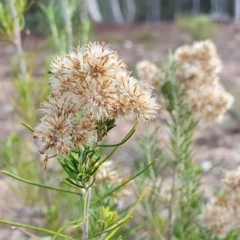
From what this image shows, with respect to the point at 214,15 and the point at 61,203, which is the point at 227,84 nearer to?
the point at 61,203

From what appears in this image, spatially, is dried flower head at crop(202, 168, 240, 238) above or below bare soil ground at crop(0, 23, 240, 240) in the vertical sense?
above

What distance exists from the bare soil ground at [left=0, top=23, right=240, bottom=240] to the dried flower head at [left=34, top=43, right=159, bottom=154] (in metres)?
0.75

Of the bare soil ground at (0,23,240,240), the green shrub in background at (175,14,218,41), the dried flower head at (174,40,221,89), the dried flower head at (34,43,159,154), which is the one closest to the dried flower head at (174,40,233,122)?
the dried flower head at (174,40,221,89)

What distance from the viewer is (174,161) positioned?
145cm

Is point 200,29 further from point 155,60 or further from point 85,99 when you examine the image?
point 85,99

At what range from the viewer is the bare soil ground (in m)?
2.65

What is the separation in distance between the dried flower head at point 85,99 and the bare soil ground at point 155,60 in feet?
2.44

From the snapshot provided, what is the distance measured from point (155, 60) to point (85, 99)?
5379 millimetres

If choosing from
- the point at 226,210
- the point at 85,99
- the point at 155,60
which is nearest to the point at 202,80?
the point at 226,210

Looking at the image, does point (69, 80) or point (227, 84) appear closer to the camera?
point (69, 80)

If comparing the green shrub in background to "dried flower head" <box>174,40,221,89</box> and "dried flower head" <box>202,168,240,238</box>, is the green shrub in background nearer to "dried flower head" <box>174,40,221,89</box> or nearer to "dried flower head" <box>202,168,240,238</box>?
"dried flower head" <box>174,40,221,89</box>

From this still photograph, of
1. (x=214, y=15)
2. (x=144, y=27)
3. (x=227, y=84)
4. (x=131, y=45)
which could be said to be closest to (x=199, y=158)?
(x=227, y=84)

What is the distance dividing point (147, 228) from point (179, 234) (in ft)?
2.13

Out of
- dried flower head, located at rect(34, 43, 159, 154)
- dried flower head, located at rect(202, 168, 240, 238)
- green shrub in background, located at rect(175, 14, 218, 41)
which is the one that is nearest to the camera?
dried flower head, located at rect(34, 43, 159, 154)
